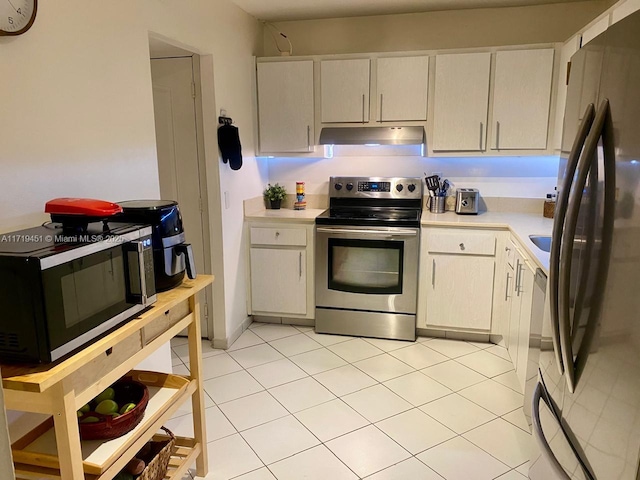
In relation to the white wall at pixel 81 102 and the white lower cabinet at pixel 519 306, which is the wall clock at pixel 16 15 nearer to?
the white wall at pixel 81 102

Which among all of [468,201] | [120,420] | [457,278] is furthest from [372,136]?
[120,420]

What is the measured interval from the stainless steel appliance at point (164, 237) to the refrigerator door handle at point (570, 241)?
1.29m

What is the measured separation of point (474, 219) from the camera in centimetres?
341

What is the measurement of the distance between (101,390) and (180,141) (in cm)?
218

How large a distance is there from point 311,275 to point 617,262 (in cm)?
270

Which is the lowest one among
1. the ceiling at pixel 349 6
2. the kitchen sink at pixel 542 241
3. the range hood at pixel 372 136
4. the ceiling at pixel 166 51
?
the kitchen sink at pixel 542 241

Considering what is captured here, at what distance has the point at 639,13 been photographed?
997 mm

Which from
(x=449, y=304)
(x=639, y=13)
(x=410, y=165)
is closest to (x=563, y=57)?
(x=410, y=165)

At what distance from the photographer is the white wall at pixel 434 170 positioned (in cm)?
369

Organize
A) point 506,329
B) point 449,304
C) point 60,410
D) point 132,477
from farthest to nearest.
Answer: point 449,304, point 506,329, point 132,477, point 60,410

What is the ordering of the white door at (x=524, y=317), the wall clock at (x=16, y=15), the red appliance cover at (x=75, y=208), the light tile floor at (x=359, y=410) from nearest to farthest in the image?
1. the red appliance cover at (x=75, y=208)
2. the wall clock at (x=16, y=15)
3. the light tile floor at (x=359, y=410)
4. the white door at (x=524, y=317)

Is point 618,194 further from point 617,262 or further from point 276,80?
point 276,80

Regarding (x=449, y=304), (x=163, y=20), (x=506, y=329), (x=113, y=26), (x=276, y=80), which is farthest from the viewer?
(x=276, y=80)

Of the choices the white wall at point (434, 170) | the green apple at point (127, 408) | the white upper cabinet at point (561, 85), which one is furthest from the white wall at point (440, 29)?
the green apple at point (127, 408)
